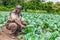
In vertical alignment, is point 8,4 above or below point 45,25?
below

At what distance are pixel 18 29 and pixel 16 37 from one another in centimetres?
40

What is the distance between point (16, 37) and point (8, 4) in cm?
4439

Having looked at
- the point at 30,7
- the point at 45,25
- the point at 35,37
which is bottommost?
the point at 30,7

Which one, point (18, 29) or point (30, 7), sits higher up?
point (18, 29)

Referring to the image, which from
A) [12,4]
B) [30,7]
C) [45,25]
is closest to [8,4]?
[12,4]

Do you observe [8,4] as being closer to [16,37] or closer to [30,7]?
[30,7]

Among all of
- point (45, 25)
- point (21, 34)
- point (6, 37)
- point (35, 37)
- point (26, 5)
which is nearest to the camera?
point (35, 37)

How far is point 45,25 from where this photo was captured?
11.1 m

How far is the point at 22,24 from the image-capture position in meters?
9.40

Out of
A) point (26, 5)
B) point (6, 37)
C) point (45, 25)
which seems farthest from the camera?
point (26, 5)

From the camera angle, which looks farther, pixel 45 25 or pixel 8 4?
pixel 8 4

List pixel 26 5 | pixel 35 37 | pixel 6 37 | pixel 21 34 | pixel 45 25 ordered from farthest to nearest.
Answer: pixel 26 5
pixel 45 25
pixel 21 34
pixel 6 37
pixel 35 37

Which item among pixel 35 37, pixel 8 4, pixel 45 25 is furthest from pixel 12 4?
pixel 35 37

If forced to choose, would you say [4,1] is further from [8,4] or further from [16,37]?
[16,37]
